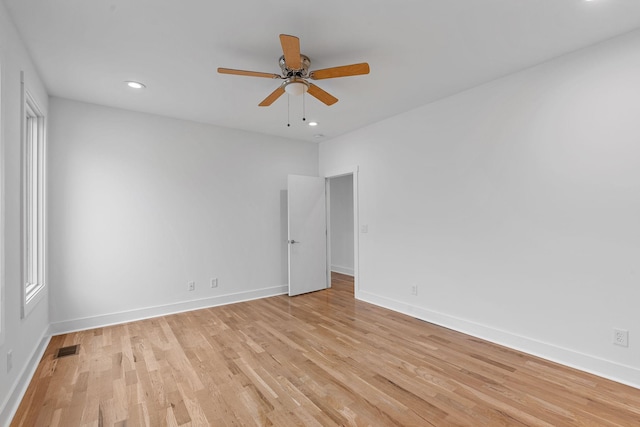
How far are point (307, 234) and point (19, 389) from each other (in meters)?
3.62

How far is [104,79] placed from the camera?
2.98 meters

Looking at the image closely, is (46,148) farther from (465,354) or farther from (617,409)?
(617,409)

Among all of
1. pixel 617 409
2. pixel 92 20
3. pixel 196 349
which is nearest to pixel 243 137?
pixel 92 20

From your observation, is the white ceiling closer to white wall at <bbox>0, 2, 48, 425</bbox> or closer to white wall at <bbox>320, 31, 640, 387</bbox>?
white wall at <bbox>0, 2, 48, 425</bbox>

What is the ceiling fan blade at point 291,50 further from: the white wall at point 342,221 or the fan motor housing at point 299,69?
the white wall at point 342,221

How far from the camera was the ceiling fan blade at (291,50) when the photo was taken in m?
1.84

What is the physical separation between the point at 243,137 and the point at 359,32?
9.51ft

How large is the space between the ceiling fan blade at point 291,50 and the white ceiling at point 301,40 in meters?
0.26

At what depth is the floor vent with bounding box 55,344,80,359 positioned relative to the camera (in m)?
2.85

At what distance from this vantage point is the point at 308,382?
2324mm

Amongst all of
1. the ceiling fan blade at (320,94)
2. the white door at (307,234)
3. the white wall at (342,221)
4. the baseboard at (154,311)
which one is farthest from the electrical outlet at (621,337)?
the white wall at (342,221)

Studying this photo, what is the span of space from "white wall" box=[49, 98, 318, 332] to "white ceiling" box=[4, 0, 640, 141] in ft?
1.88

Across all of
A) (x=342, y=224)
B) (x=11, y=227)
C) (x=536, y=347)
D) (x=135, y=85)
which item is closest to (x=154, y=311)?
(x=11, y=227)

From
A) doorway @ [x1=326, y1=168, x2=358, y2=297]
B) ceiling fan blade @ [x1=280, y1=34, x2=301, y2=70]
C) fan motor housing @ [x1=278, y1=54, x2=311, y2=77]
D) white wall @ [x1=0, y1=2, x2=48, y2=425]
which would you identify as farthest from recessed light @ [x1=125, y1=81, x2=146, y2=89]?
doorway @ [x1=326, y1=168, x2=358, y2=297]
